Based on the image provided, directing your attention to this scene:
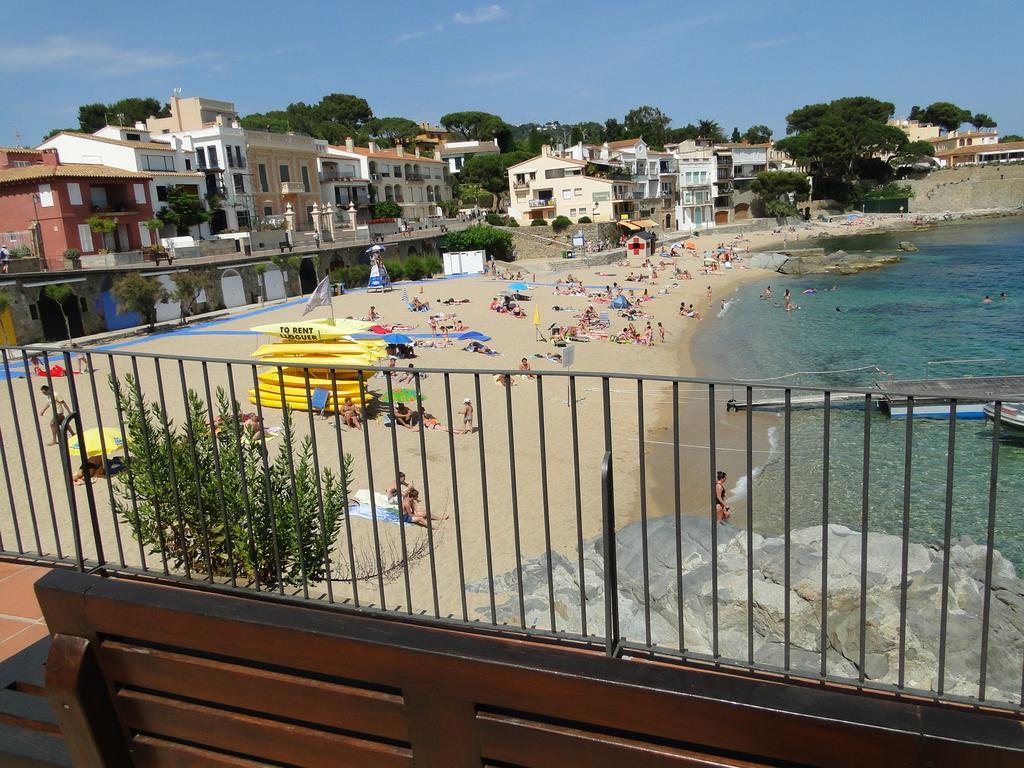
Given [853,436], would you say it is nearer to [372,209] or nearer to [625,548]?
[625,548]

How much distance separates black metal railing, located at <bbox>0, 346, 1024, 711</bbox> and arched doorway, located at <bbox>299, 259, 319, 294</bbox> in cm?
2638

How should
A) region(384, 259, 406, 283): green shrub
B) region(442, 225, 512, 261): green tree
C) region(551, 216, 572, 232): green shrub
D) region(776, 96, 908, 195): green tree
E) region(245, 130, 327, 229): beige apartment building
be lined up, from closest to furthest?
1. region(384, 259, 406, 283): green shrub
2. region(245, 130, 327, 229): beige apartment building
3. region(442, 225, 512, 261): green tree
4. region(551, 216, 572, 232): green shrub
5. region(776, 96, 908, 195): green tree

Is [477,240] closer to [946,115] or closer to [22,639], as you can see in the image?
[22,639]

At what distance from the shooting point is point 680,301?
47594 mm

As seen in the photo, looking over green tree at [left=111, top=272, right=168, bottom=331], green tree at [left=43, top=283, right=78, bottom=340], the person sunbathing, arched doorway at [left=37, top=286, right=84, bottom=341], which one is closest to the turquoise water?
the person sunbathing

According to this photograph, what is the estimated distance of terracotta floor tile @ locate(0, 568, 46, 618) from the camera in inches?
178

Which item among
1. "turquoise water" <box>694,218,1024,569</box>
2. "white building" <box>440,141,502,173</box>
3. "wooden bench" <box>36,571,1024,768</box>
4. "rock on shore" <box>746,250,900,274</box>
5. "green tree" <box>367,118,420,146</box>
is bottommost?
"turquoise water" <box>694,218,1024,569</box>

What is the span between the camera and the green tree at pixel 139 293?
35.2 metres

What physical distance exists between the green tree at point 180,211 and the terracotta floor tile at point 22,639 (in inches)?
1922

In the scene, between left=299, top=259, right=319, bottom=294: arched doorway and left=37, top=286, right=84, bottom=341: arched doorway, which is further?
left=299, top=259, right=319, bottom=294: arched doorway

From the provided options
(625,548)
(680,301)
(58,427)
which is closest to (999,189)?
(680,301)

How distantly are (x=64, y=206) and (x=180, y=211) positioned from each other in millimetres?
9415

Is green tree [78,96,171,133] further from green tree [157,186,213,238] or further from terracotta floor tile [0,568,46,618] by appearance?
terracotta floor tile [0,568,46,618]

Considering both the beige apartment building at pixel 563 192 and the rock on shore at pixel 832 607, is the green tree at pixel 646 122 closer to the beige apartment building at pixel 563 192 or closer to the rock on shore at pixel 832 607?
the beige apartment building at pixel 563 192
